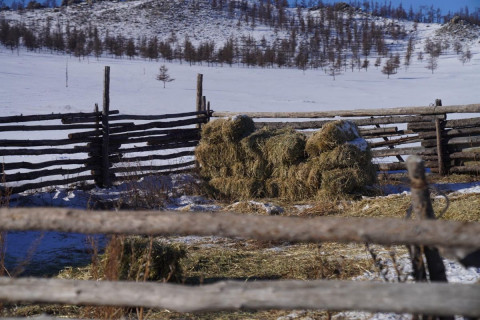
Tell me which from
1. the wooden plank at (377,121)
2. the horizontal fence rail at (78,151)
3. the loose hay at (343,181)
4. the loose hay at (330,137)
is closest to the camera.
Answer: the loose hay at (343,181)

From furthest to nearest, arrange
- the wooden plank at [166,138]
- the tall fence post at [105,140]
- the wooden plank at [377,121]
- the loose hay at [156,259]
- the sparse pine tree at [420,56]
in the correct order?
the sparse pine tree at [420,56], the wooden plank at [166,138], the wooden plank at [377,121], the tall fence post at [105,140], the loose hay at [156,259]

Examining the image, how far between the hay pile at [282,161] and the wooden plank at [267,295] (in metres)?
6.39

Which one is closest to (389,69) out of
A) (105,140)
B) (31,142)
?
(105,140)

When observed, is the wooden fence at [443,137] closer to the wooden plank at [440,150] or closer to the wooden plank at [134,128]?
the wooden plank at [440,150]

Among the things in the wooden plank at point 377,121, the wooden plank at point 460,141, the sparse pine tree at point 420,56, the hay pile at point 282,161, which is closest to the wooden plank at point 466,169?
the wooden plank at point 460,141

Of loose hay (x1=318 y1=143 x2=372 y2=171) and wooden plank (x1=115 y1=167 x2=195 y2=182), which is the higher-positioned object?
loose hay (x1=318 y1=143 x2=372 y2=171)

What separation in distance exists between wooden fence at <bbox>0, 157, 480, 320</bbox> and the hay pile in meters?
5.99

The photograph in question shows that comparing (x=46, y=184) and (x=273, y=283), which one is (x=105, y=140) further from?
(x=273, y=283)

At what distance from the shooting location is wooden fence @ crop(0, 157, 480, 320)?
1.90 meters

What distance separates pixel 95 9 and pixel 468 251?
299 ft

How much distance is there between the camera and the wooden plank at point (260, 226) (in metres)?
2.06

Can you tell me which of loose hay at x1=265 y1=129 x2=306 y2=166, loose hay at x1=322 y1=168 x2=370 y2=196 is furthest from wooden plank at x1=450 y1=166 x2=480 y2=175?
loose hay at x1=265 y1=129 x2=306 y2=166

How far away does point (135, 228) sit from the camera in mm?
2297

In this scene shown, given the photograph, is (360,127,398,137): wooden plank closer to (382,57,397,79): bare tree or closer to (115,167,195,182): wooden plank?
(115,167,195,182): wooden plank
